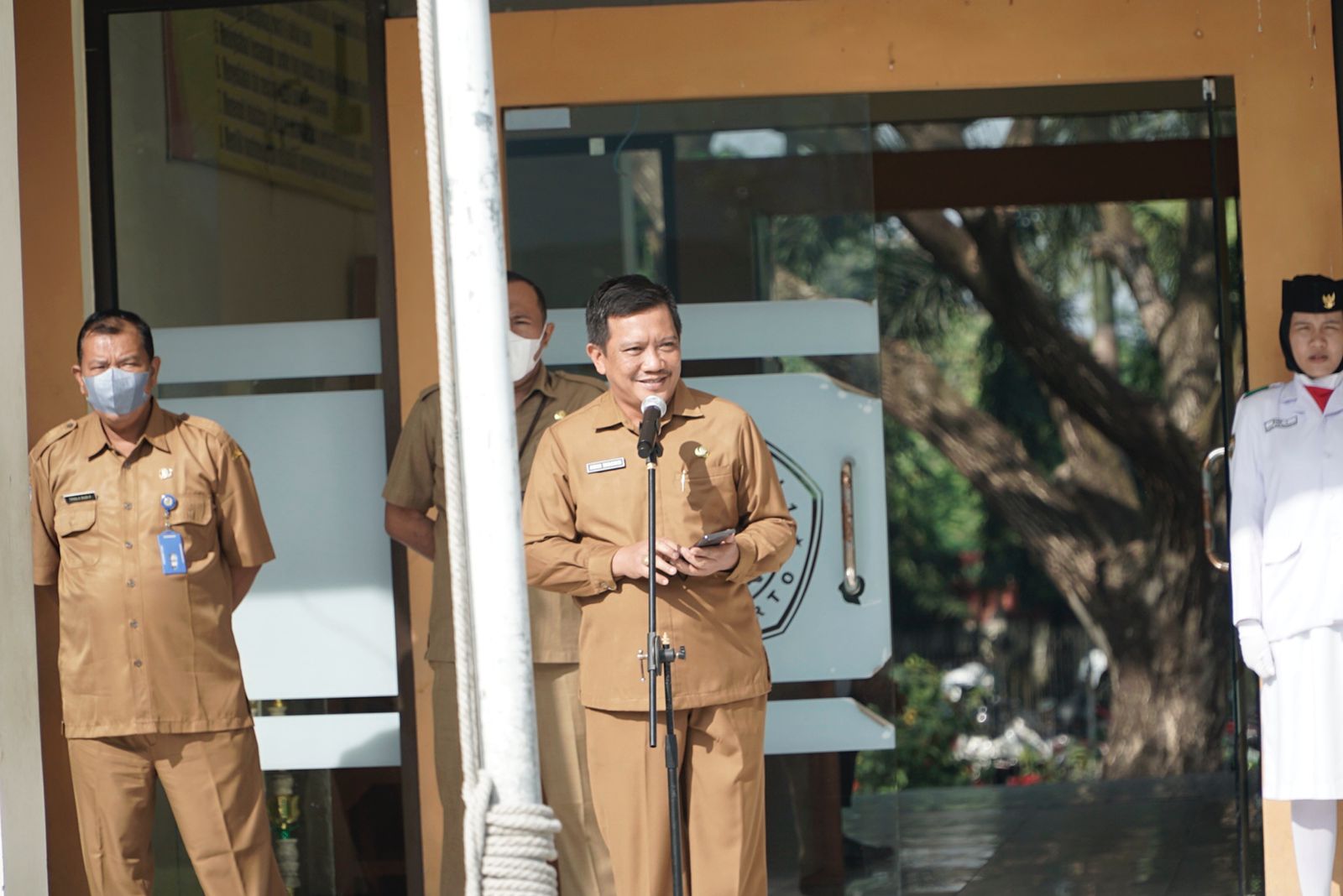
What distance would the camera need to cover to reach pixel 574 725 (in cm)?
426

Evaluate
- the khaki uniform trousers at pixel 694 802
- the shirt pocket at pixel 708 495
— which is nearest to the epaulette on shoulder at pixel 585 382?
the shirt pocket at pixel 708 495

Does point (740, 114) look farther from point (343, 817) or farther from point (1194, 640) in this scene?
point (1194, 640)

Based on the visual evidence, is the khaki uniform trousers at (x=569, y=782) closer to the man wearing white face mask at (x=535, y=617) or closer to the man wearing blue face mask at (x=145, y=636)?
the man wearing white face mask at (x=535, y=617)

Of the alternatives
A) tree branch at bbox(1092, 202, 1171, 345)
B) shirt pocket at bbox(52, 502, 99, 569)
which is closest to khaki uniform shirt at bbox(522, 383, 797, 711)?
shirt pocket at bbox(52, 502, 99, 569)

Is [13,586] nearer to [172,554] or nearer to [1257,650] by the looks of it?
[172,554]

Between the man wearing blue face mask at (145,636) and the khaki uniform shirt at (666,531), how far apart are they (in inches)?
39.2

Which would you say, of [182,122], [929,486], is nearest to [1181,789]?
[182,122]

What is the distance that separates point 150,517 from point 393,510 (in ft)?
2.11

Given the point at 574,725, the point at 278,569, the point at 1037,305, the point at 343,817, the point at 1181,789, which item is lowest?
the point at 1181,789

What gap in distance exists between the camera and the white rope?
2.10 metres

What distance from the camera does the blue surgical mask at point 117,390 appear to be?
159 inches

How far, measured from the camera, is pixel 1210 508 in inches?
197

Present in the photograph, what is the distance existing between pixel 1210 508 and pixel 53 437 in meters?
3.18

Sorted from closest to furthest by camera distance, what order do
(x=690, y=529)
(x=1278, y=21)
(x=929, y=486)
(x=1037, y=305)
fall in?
(x=690, y=529), (x=1278, y=21), (x=1037, y=305), (x=929, y=486)
